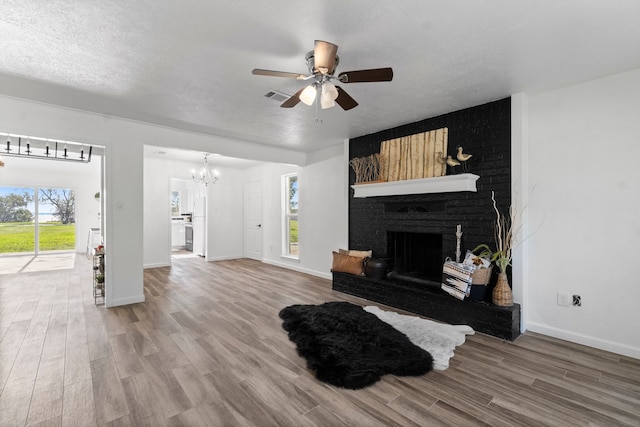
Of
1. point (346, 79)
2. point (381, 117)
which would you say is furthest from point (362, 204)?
point (346, 79)

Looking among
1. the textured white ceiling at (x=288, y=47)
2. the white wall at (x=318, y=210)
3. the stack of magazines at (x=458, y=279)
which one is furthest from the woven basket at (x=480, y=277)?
the white wall at (x=318, y=210)

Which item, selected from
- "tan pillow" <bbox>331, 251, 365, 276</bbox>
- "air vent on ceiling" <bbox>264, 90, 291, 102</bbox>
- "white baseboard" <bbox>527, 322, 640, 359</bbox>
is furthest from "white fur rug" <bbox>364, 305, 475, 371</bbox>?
"air vent on ceiling" <bbox>264, 90, 291, 102</bbox>

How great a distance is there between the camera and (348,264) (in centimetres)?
439

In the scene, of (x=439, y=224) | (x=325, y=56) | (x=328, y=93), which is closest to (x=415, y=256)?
(x=439, y=224)

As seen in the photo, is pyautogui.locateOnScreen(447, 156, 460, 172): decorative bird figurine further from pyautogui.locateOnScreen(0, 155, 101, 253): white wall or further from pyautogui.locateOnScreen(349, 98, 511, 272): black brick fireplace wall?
pyautogui.locateOnScreen(0, 155, 101, 253): white wall

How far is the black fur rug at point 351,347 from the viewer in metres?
2.19

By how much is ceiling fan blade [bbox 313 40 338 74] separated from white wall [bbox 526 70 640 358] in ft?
7.94

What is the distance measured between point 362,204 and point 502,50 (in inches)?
108

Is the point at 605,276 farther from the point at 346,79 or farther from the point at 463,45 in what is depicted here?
the point at 346,79

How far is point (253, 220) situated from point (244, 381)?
5.68 meters

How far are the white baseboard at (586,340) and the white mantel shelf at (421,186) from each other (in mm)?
1578

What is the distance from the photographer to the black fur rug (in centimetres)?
219

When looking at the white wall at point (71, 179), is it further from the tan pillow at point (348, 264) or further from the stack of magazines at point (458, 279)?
the stack of magazines at point (458, 279)

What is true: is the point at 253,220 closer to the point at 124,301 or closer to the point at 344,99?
the point at 124,301
